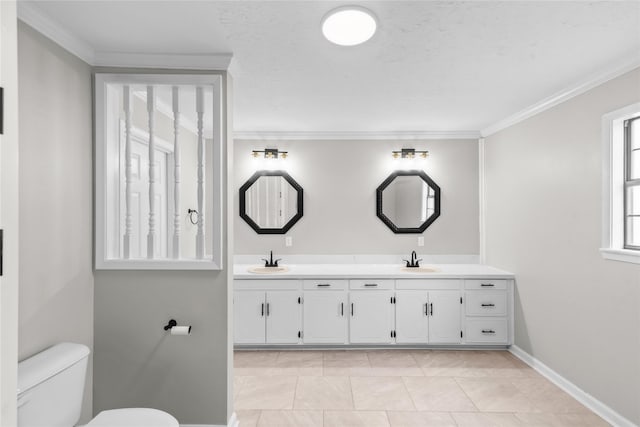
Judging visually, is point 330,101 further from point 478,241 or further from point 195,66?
point 478,241

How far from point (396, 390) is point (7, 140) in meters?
2.89

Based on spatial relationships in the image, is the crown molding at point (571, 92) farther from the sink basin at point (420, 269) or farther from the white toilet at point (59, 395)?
the white toilet at point (59, 395)

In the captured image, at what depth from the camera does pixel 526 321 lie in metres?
3.41

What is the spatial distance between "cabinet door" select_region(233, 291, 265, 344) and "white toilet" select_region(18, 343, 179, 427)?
1.86 metres

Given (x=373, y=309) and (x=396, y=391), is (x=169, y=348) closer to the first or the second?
(x=396, y=391)

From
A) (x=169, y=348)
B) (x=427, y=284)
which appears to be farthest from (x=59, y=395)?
(x=427, y=284)

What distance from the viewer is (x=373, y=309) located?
12.1 feet

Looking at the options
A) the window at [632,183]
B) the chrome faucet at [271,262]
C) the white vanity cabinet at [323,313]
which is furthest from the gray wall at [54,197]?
the window at [632,183]

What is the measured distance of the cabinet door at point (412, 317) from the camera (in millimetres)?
3680

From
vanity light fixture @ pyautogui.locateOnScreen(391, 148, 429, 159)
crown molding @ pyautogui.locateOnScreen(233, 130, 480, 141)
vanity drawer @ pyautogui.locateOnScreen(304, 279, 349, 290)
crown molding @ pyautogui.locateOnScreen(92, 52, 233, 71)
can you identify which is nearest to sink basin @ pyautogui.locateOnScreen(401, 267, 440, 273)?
vanity drawer @ pyautogui.locateOnScreen(304, 279, 349, 290)

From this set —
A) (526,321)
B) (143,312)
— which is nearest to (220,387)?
(143,312)

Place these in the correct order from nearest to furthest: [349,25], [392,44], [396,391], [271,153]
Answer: [349,25]
[392,44]
[396,391]
[271,153]

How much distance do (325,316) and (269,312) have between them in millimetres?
560

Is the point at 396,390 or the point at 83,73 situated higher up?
the point at 83,73
